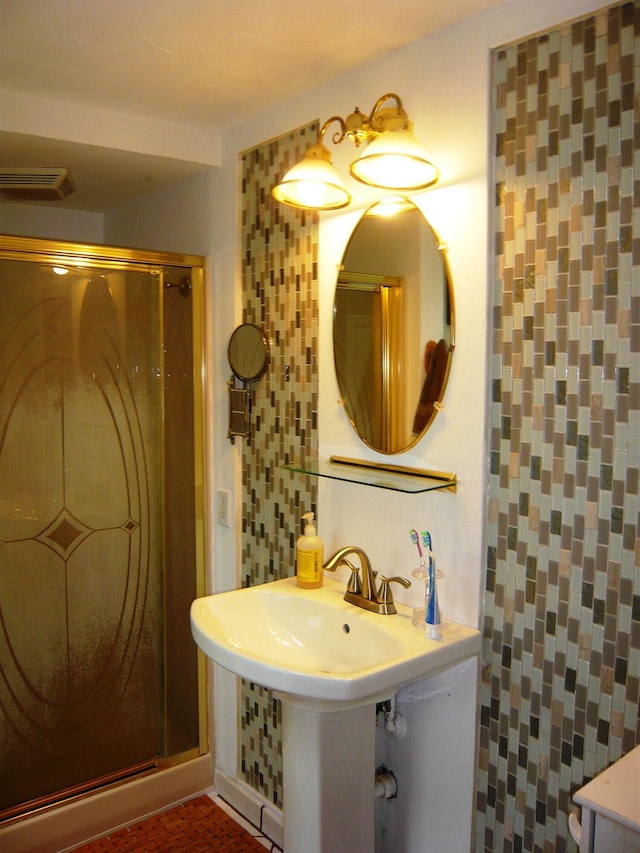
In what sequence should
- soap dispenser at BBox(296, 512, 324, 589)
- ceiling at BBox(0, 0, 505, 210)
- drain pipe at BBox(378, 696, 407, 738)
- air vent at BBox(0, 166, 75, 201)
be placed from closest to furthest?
ceiling at BBox(0, 0, 505, 210)
drain pipe at BBox(378, 696, 407, 738)
soap dispenser at BBox(296, 512, 324, 589)
air vent at BBox(0, 166, 75, 201)

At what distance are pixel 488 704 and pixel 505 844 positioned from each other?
1.00 ft

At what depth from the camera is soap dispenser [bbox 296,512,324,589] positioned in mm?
1994

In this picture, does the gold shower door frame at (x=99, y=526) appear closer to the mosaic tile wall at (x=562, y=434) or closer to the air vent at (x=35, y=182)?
the air vent at (x=35, y=182)

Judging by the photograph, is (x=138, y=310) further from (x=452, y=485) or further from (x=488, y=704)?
(x=488, y=704)

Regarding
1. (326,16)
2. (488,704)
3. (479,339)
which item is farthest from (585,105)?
(488,704)

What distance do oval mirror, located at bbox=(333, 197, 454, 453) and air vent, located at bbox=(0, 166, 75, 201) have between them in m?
1.26

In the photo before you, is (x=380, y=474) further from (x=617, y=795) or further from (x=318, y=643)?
(x=617, y=795)

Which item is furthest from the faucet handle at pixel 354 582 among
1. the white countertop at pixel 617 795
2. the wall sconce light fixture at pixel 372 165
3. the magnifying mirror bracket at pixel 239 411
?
the wall sconce light fixture at pixel 372 165

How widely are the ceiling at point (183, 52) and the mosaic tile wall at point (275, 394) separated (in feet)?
0.71

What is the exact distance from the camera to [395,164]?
1670 mm

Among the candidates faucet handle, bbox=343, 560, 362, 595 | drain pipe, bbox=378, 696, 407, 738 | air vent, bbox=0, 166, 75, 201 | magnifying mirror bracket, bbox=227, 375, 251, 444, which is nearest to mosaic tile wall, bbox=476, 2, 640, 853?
drain pipe, bbox=378, 696, 407, 738

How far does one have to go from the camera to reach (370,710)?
175 cm

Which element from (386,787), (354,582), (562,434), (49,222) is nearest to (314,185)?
(562,434)

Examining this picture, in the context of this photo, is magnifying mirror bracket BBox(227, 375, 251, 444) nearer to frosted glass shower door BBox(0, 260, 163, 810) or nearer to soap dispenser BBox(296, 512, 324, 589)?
frosted glass shower door BBox(0, 260, 163, 810)
